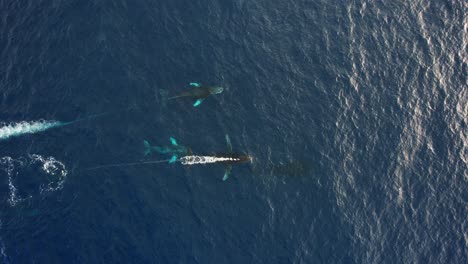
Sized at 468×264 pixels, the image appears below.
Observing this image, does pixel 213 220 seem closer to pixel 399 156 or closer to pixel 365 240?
pixel 365 240

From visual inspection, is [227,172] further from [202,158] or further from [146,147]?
[146,147]

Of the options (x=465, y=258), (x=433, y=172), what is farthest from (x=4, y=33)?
(x=465, y=258)

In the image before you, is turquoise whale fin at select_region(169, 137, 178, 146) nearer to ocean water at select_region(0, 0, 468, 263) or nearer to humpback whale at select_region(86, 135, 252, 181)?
humpback whale at select_region(86, 135, 252, 181)

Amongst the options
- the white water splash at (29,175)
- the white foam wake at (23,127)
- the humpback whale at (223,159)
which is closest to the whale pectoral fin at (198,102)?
the humpback whale at (223,159)

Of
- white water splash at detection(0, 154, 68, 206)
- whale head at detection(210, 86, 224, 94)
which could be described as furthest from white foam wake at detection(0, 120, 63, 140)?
whale head at detection(210, 86, 224, 94)

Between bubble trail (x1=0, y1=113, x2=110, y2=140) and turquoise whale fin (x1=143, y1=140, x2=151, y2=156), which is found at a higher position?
bubble trail (x1=0, y1=113, x2=110, y2=140)

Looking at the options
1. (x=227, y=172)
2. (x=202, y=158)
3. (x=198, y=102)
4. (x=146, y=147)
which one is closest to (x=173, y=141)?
(x=146, y=147)

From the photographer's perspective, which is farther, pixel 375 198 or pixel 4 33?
pixel 4 33
